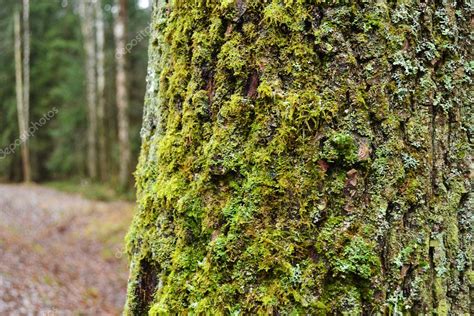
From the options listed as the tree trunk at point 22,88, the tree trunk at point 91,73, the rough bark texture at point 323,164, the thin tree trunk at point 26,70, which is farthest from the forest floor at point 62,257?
the tree trunk at point 22,88

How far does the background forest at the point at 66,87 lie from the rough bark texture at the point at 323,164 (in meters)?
18.9

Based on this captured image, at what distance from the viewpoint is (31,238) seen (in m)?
10.4

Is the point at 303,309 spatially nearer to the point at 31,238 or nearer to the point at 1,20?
the point at 31,238

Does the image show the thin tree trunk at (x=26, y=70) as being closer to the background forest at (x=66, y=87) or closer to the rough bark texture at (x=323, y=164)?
the background forest at (x=66, y=87)

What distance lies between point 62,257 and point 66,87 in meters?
16.6

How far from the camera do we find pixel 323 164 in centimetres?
114

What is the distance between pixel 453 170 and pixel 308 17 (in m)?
0.65

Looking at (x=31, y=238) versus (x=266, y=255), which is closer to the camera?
(x=266, y=255)

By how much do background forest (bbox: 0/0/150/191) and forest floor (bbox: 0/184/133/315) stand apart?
6.46 meters

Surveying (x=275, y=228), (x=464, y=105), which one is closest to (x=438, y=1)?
(x=464, y=105)

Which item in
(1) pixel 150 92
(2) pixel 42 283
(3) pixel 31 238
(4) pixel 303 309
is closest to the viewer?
(4) pixel 303 309

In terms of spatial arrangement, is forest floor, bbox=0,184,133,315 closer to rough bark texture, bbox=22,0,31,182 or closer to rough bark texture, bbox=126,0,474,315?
rough bark texture, bbox=126,0,474,315

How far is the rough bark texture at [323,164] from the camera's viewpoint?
1.11 metres

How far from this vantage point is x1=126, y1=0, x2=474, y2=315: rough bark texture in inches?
43.8
